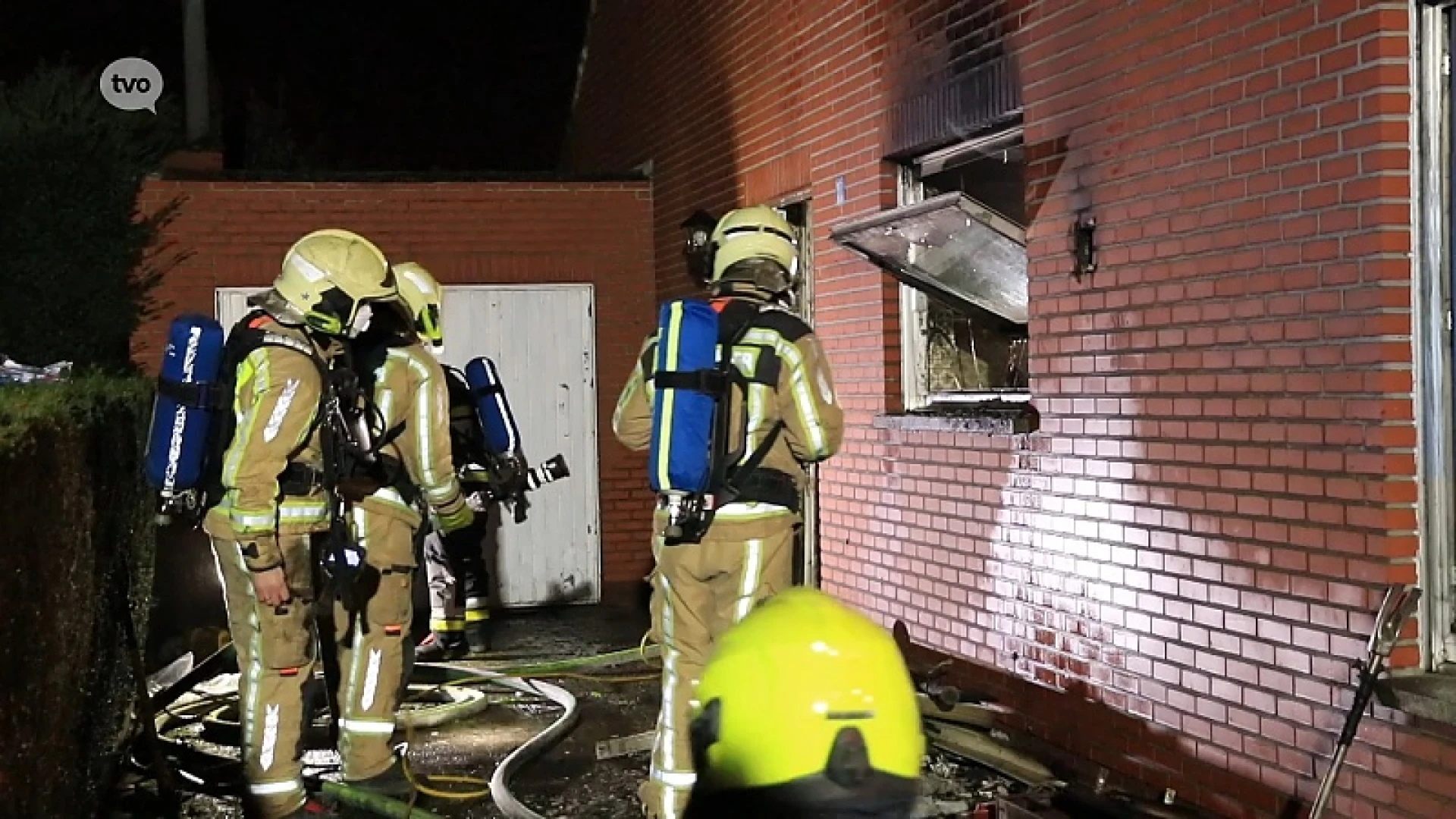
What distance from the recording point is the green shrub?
916cm

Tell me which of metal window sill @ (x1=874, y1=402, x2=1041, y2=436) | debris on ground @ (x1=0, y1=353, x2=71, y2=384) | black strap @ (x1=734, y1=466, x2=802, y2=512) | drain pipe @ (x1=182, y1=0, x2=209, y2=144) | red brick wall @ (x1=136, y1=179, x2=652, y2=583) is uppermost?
drain pipe @ (x1=182, y1=0, x2=209, y2=144)

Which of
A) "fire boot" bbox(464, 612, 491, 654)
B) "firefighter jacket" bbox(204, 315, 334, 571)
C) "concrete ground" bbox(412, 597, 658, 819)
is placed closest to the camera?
"firefighter jacket" bbox(204, 315, 334, 571)

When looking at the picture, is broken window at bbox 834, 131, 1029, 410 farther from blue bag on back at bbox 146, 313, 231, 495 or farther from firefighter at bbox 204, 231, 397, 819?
blue bag on back at bbox 146, 313, 231, 495

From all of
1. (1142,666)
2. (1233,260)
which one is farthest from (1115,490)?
(1233,260)

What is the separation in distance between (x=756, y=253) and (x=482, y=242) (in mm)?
5829

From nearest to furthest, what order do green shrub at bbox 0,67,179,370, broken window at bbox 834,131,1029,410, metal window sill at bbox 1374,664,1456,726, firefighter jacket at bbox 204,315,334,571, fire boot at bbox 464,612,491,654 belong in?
metal window sill at bbox 1374,664,1456,726, firefighter jacket at bbox 204,315,334,571, broken window at bbox 834,131,1029,410, fire boot at bbox 464,612,491,654, green shrub at bbox 0,67,179,370

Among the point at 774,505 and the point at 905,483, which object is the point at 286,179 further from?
the point at 774,505

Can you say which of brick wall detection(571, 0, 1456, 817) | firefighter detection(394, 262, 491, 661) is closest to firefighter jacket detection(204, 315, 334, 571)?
firefighter detection(394, 262, 491, 661)

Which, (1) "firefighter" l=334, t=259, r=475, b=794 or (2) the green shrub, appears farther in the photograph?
(2) the green shrub

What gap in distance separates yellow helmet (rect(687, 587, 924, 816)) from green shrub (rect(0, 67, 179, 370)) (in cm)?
848

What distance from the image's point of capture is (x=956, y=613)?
650cm

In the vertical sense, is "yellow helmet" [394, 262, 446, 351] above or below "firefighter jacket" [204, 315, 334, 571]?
above

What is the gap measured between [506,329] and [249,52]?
10727 millimetres

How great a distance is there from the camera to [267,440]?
519 cm
